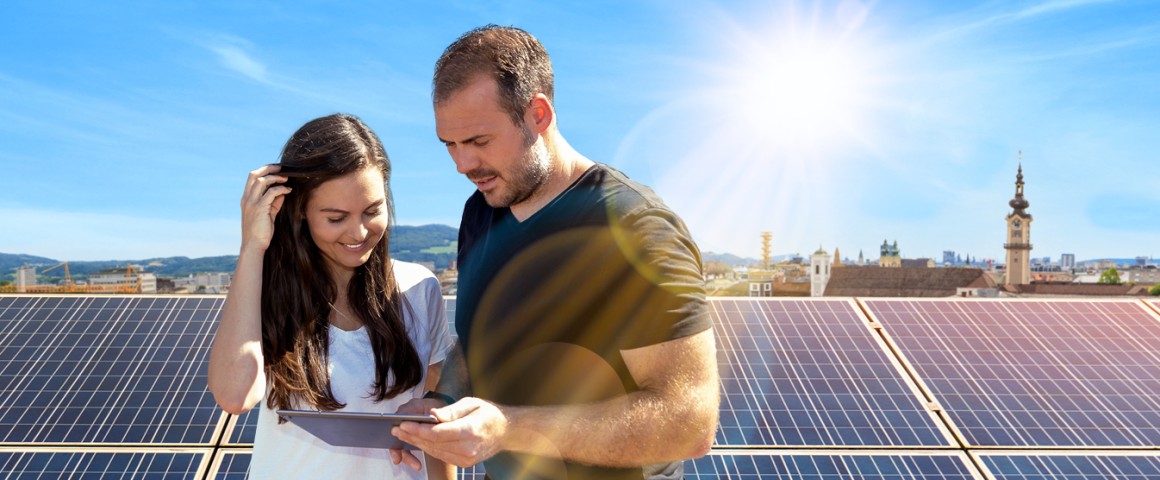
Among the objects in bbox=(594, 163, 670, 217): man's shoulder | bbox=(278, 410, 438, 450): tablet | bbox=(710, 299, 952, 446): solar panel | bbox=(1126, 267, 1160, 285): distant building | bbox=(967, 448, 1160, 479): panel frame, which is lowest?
bbox=(967, 448, 1160, 479): panel frame

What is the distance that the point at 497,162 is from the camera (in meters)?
2.46

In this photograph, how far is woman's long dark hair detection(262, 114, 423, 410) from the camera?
317 cm

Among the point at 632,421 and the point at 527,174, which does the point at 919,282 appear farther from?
the point at 632,421

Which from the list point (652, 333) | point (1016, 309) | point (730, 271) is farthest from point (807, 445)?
point (730, 271)

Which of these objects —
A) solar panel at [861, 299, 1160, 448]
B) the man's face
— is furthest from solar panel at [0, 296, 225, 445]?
solar panel at [861, 299, 1160, 448]

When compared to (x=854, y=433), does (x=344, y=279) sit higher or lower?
higher

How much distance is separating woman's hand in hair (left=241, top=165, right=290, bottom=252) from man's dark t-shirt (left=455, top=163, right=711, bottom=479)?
0.88m

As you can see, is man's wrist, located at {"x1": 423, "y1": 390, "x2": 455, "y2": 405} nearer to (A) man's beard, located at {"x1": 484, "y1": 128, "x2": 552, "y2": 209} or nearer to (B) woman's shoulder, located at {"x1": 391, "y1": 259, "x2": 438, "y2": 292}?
(B) woman's shoulder, located at {"x1": 391, "y1": 259, "x2": 438, "y2": 292}

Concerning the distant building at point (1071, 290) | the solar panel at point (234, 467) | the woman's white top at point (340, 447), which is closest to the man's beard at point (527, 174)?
the woman's white top at point (340, 447)

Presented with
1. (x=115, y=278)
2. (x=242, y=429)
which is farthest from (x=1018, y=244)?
(x=115, y=278)

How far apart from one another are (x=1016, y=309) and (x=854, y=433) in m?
4.60

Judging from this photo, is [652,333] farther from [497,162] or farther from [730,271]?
[730,271]

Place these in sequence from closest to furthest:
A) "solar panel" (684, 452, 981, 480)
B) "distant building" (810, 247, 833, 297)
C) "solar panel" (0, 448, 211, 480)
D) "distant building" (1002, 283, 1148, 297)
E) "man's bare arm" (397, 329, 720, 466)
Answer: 1. "man's bare arm" (397, 329, 720, 466)
2. "solar panel" (0, 448, 211, 480)
3. "solar panel" (684, 452, 981, 480)
4. "distant building" (1002, 283, 1148, 297)
5. "distant building" (810, 247, 833, 297)

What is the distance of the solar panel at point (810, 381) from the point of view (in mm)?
9680
